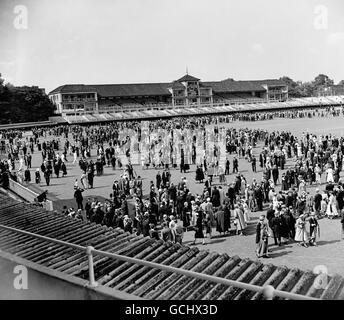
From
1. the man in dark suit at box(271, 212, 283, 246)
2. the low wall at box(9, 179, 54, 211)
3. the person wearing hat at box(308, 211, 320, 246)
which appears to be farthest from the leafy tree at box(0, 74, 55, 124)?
the person wearing hat at box(308, 211, 320, 246)

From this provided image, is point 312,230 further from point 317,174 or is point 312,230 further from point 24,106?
point 24,106

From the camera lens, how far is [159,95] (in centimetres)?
8325

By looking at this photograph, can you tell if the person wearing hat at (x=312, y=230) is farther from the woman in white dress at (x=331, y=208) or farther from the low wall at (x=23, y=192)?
the low wall at (x=23, y=192)

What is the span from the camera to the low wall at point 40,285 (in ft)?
18.4

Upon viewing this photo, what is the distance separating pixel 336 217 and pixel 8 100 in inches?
2248

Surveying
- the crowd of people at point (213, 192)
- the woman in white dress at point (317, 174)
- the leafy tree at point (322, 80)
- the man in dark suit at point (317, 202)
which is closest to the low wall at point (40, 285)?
the crowd of people at point (213, 192)

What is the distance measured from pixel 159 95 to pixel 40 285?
7823cm

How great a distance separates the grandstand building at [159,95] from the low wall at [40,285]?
6858 centimetres

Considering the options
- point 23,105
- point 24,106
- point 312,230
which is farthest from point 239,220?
point 24,106

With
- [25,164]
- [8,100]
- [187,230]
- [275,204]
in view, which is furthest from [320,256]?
[8,100]

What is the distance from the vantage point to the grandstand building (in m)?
75.6

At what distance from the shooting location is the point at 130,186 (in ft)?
69.6

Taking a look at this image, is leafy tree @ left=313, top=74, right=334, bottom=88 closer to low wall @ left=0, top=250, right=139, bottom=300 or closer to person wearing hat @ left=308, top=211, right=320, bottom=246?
person wearing hat @ left=308, top=211, right=320, bottom=246
